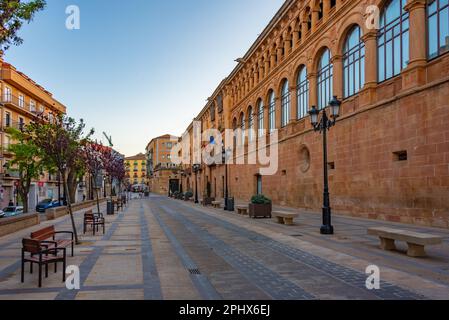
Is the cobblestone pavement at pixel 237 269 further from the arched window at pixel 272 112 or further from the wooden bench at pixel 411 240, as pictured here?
the arched window at pixel 272 112

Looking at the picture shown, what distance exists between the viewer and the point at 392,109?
709 inches

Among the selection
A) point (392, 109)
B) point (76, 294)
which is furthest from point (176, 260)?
point (392, 109)

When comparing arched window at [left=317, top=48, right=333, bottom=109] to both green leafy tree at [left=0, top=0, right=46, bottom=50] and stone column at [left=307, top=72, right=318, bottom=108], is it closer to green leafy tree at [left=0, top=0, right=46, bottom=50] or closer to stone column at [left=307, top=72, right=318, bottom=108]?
stone column at [left=307, top=72, right=318, bottom=108]

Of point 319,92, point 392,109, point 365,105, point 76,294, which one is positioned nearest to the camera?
point 76,294

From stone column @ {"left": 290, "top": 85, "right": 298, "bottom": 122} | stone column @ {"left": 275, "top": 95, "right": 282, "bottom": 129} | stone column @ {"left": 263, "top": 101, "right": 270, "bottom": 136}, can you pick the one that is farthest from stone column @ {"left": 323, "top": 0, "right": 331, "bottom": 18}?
stone column @ {"left": 263, "top": 101, "right": 270, "bottom": 136}

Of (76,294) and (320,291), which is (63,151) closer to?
(76,294)

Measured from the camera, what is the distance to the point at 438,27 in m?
15.9

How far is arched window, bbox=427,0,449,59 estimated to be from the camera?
15.5 meters

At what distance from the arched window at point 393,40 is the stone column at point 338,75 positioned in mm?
3824

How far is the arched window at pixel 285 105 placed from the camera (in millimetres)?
32281

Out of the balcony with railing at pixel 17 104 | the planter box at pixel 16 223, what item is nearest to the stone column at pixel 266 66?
the balcony with railing at pixel 17 104

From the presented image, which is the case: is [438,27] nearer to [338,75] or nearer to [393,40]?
[393,40]
